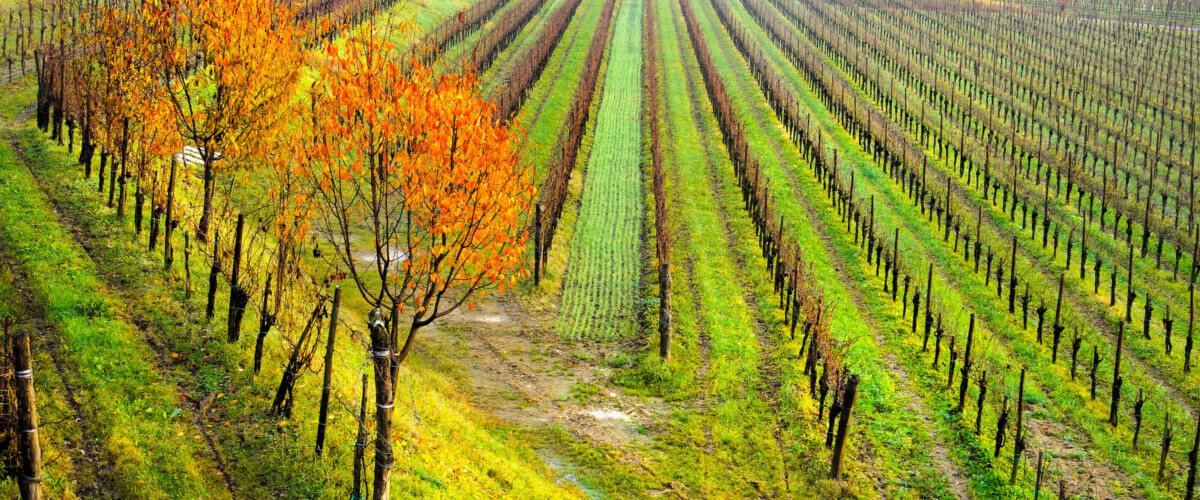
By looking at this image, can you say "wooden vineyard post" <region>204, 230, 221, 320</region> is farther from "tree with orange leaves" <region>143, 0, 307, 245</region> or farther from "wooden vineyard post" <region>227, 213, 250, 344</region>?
"tree with orange leaves" <region>143, 0, 307, 245</region>

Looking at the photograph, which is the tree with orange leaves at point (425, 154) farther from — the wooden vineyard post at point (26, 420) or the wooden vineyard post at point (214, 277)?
the wooden vineyard post at point (26, 420)

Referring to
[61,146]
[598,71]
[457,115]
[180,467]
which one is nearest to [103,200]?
[61,146]

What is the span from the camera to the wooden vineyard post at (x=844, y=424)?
15492 millimetres

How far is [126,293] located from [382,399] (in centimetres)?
864

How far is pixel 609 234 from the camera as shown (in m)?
30.1

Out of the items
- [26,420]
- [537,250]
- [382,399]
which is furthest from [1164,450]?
[26,420]

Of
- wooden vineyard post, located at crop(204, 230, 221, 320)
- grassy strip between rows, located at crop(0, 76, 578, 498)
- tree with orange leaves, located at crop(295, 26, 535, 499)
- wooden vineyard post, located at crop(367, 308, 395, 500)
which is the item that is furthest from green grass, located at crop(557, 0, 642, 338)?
wooden vineyard post, located at crop(367, 308, 395, 500)

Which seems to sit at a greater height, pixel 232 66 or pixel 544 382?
pixel 232 66

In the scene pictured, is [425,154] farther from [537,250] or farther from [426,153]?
[537,250]

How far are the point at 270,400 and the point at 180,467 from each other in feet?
6.90

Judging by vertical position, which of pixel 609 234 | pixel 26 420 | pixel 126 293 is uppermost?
pixel 26 420

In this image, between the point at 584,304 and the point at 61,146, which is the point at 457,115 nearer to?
the point at 584,304

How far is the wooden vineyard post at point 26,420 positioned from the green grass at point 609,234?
47.3ft

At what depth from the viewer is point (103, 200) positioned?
1977cm
